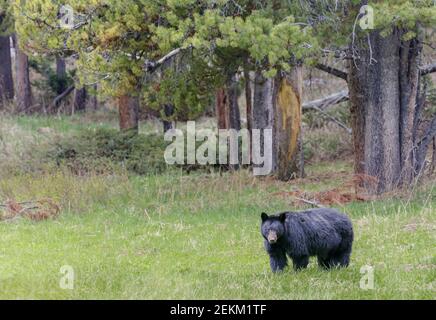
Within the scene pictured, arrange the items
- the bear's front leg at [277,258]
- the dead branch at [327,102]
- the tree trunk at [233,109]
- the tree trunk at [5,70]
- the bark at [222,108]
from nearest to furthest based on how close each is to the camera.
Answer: the bear's front leg at [277,258]
the tree trunk at [233,109]
the bark at [222,108]
the dead branch at [327,102]
the tree trunk at [5,70]

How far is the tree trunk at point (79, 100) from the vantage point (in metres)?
35.2

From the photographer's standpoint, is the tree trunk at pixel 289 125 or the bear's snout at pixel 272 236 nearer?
the bear's snout at pixel 272 236

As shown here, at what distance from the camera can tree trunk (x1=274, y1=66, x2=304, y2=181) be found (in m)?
18.7

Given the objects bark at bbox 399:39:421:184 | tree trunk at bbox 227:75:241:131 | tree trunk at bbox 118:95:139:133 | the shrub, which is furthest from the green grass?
tree trunk at bbox 118:95:139:133

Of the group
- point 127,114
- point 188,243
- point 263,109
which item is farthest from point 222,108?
point 188,243

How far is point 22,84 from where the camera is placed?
33.0 meters

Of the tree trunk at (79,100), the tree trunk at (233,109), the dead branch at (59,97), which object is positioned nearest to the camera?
the tree trunk at (233,109)

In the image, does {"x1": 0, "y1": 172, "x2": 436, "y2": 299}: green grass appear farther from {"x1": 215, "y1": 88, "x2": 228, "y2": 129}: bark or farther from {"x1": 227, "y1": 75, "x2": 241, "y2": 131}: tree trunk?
{"x1": 215, "y1": 88, "x2": 228, "y2": 129}: bark

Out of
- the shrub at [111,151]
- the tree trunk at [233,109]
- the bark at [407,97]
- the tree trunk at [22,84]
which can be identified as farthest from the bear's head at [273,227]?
the tree trunk at [22,84]

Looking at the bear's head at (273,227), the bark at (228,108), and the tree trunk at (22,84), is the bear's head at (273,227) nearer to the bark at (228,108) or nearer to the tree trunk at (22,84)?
the bark at (228,108)

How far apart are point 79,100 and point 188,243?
26327 millimetres

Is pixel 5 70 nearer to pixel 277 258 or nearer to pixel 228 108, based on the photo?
pixel 228 108

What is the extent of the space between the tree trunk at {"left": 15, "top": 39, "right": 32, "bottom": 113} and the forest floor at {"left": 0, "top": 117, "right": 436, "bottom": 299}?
52.8ft

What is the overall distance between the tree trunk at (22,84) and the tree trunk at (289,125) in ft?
55.1
